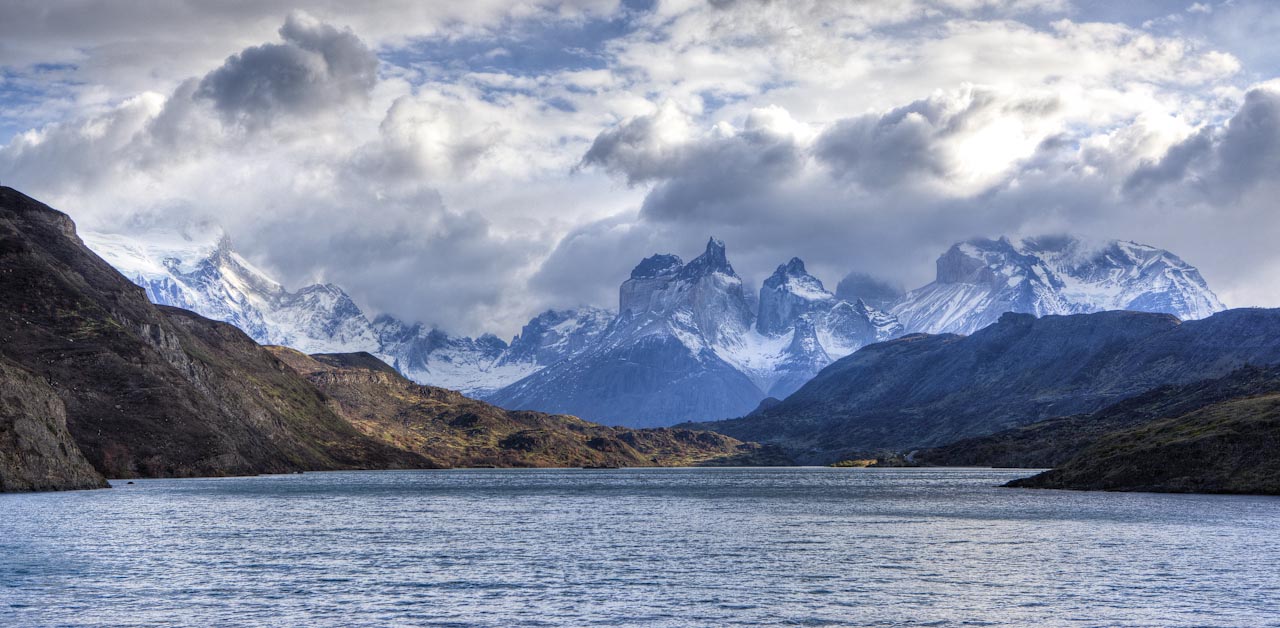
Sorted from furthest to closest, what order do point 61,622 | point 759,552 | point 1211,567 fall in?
point 759,552 < point 1211,567 < point 61,622

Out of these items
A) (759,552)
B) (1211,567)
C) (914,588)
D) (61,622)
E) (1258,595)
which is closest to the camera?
(61,622)

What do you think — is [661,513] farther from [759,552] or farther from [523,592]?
[523,592]

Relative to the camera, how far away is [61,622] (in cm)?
6731

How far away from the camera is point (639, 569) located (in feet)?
320

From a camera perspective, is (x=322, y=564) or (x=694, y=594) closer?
(x=694, y=594)

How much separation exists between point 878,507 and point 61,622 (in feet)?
487

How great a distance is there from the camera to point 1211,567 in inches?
3752

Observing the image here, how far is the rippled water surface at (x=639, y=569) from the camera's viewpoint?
7244 centimetres

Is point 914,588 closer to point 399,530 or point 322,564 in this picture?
point 322,564

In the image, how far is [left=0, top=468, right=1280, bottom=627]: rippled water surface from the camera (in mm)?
72438

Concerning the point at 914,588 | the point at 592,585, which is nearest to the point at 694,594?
the point at 592,585

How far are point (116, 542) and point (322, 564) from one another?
29.7 meters

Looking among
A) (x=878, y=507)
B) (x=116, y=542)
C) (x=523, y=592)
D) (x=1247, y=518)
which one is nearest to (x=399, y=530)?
(x=116, y=542)

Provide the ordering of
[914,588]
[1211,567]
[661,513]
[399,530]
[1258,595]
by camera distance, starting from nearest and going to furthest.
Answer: [1258,595], [914,588], [1211,567], [399,530], [661,513]
